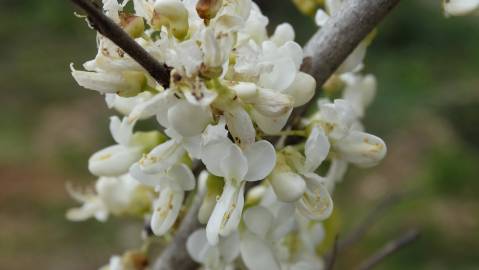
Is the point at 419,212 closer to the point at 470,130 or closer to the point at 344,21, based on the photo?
the point at 470,130

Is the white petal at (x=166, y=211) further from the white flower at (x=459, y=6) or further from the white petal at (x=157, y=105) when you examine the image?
the white flower at (x=459, y=6)

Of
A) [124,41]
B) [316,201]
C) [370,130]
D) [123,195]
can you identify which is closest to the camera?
[124,41]

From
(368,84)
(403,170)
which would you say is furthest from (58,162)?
(368,84)

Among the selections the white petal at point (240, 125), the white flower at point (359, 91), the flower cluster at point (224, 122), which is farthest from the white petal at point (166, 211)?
the white flower at point (359, 91)

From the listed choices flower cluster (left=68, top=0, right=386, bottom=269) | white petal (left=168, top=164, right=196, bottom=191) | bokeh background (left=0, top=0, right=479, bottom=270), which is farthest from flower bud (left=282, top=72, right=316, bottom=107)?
bokeh background (left=0, top=0, right=479, bottom=270)

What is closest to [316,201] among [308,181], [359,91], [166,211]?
[308,181]

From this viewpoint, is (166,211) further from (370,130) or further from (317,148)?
(370,130)

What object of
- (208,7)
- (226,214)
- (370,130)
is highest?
(208,7)
